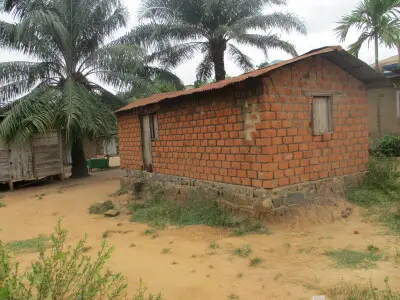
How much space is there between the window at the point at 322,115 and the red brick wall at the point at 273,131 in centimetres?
13

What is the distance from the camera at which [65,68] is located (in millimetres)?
13172

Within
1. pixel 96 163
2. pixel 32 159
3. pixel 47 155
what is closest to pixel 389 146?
pixel 47 155

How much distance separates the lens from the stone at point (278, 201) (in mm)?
5461

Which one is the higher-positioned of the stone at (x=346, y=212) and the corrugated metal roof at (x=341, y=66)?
the corrugated metal roof at (x=341, y=66)

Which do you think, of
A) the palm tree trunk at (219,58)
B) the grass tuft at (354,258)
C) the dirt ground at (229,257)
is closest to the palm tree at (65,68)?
the palm tree trunk at (219,58)

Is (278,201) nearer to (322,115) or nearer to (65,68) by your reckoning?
(322,115)

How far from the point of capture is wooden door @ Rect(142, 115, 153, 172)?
8695 millimetres

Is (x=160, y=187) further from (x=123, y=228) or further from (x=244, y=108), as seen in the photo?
(x=244, y=108)

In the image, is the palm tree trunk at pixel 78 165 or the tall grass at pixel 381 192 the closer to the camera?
the tall grass at pixel 381 192

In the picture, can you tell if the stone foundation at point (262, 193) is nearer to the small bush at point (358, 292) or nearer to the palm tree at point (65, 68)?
the small bush at point (358, 292)

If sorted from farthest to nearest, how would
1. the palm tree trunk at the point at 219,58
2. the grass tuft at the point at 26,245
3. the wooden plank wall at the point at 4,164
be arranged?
1. the palm tree trunk at the point at 219,58
2. the wooden plank wall at the point at 4,164
3. the grass tuft at the point at 26,245

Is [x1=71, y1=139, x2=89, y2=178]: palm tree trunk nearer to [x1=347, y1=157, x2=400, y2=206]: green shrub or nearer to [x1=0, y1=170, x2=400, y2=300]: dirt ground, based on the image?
[x1=0, y1=170, x2=400, y2=300]: dirt ground

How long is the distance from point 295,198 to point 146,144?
4463 mm

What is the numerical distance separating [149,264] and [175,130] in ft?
12.0
